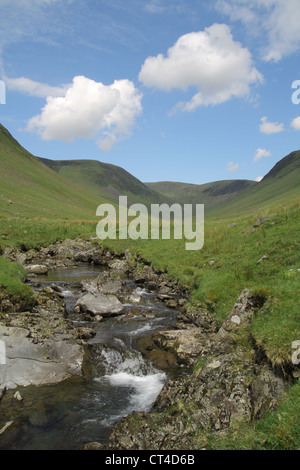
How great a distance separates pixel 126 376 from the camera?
14.8 meters

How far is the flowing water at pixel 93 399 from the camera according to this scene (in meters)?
10.0

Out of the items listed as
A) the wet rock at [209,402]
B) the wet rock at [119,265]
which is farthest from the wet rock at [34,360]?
the wet rock at [119,265]

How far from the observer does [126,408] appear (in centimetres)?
1198

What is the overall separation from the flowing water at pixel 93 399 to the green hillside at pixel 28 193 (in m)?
49.8

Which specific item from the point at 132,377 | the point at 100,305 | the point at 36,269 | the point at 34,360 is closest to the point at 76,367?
the point at 34,360

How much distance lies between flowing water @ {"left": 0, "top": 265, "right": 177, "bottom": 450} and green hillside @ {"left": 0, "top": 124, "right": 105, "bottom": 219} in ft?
164

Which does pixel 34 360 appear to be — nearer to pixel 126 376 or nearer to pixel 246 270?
pixel 126 376

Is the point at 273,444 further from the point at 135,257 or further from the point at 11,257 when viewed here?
the point at 11,257

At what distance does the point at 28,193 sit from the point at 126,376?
9139cm

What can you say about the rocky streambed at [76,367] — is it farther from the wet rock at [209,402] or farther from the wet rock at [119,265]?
the wet rock at [119,265]

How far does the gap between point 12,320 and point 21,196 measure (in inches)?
3093

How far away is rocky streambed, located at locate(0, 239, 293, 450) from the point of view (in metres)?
9.23

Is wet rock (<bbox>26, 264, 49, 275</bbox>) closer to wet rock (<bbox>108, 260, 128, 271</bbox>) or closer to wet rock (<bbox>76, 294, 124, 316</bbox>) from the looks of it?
wet rock (<bbox>108, 260, 128, 271</bbox>)
